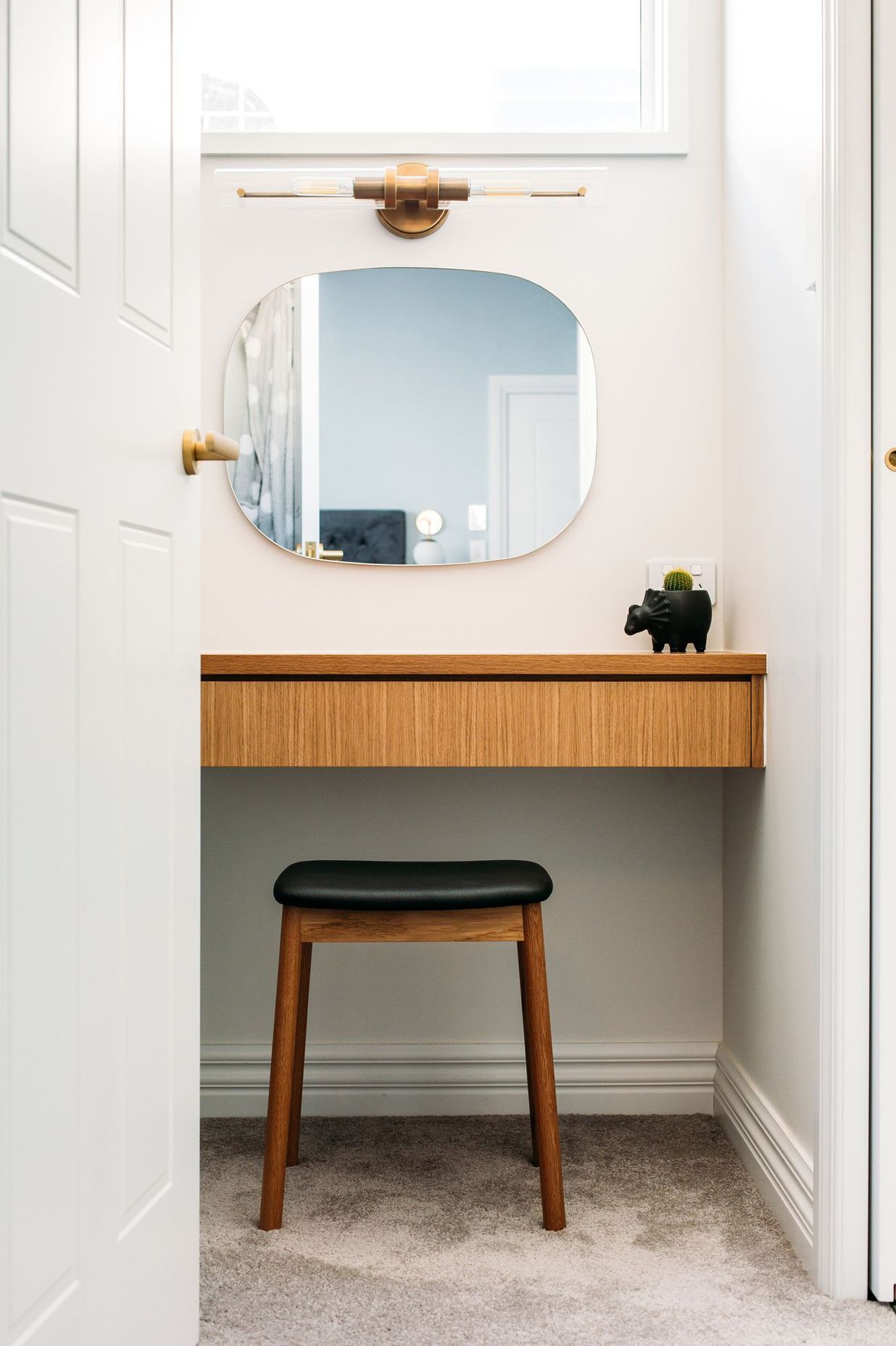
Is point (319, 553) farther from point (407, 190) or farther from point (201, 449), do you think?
point (201, 449)

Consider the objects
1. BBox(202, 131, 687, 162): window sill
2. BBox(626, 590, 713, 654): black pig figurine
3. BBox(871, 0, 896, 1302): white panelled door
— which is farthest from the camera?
BBox(202, 131, 687, 162): window sill

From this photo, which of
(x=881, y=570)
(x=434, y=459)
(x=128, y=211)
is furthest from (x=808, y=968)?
(x=128, y=211)

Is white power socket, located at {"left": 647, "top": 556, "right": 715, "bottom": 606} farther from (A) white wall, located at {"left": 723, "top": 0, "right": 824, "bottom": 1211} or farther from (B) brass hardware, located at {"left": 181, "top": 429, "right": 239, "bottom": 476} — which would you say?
(B) brass hardware, located at {"left": 181, "top": 429, "right": 239, "bottom": 476}

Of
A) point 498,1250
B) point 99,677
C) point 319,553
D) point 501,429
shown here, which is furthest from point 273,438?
point 498,1250

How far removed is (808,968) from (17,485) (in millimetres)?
1173

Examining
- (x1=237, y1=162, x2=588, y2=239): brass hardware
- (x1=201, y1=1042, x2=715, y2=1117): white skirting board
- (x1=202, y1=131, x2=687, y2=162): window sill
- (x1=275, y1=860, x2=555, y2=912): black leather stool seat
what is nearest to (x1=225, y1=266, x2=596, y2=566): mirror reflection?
(x1=237, y1=162, x2=588, y2=239): brass hardware

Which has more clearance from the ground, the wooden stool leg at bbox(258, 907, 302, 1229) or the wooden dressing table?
the wooden dressing table

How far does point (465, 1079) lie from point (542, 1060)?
1.76ft

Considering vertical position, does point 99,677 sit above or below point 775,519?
Result: below

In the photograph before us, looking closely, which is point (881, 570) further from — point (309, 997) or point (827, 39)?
point (309, 997)

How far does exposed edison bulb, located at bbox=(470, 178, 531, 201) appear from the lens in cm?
185

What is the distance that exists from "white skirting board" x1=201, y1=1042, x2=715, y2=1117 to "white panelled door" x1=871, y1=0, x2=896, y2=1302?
2.26ft

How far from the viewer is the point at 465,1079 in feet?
6.52

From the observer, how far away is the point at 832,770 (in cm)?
132
